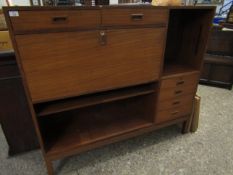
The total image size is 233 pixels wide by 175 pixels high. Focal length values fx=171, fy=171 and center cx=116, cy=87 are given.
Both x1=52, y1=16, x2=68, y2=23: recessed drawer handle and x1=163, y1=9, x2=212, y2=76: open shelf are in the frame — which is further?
x1=163, y1=9, x2=212, y2=76: open shelf

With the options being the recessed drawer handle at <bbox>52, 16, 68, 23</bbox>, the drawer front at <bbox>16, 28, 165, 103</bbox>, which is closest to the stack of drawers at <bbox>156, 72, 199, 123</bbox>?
the drawer front at <bbox>16, 28, 165, 103</bbox>

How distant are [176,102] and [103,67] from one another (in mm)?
802

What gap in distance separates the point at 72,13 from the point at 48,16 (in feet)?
0.41

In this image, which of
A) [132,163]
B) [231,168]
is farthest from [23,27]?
[231,168]

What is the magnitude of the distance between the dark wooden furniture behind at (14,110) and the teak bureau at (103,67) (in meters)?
0.17

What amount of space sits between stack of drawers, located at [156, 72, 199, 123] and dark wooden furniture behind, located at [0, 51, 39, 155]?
1.10m

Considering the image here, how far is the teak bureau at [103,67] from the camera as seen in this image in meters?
0.93

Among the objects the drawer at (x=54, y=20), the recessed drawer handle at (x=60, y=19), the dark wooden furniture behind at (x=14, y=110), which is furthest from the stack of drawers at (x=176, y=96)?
the dark wooden furniture behind at (x=14, y=110)

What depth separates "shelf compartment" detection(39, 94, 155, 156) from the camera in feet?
4.32

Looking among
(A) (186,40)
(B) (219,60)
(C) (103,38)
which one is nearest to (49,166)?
(C) (103,38)

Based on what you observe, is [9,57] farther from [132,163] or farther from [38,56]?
[132,163]

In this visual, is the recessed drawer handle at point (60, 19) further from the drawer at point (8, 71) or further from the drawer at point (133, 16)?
the drawer at point (8, 71)

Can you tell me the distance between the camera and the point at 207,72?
2.66m

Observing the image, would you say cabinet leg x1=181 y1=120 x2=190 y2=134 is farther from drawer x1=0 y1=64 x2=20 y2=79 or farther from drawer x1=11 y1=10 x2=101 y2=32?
drawer x1=0 y1=64 x2=20 y2=79
